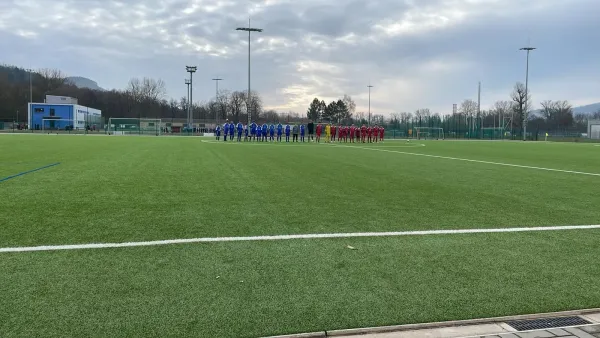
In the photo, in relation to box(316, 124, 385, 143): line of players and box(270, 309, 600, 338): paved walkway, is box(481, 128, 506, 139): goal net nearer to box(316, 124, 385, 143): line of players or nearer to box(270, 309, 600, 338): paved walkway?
box(316, 124, 385, 143): line of players

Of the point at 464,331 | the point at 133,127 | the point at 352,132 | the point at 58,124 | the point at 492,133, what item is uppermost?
the point at 58,124

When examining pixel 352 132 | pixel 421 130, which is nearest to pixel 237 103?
pixel 421 130

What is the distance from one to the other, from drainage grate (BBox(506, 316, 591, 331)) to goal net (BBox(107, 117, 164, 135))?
61752 mm

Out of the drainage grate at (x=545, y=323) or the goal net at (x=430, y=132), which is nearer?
the drainage grate at (x=545, y=323)

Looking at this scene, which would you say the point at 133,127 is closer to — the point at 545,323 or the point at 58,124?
the point at 58,124

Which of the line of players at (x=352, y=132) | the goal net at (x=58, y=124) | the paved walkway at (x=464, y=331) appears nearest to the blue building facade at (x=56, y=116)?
the goal net at (x=58, y=124)

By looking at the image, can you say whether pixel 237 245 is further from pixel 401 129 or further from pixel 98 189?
pixel 401 129

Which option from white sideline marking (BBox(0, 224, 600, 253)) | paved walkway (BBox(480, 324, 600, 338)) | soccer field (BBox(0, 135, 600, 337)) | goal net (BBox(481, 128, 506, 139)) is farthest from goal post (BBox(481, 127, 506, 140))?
paved walkway (BBox(480, 324, 600, 338))

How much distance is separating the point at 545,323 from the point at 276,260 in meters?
2.35

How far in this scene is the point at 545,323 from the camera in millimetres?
3008

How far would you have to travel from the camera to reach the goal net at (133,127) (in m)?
61.9

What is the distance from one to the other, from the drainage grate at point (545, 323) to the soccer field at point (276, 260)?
15cm

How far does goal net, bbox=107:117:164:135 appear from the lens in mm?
61859

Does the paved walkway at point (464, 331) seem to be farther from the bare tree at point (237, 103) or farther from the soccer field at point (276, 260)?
the bare tree at point (237, 103)
